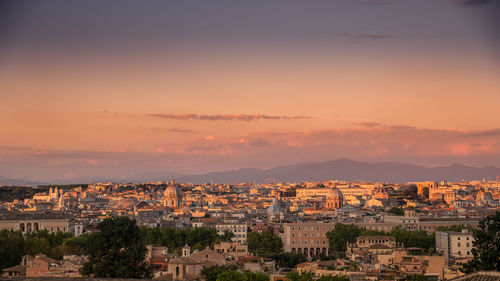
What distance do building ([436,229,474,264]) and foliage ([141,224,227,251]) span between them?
12.9m

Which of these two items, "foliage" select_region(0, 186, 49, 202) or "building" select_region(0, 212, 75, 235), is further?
"foliage" select_region(0, 186, 49, 202)

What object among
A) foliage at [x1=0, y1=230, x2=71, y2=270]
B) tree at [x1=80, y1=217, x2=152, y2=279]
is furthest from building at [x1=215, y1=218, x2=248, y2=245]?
tree at [x1=80, y1=217, x2=152, y2=279]

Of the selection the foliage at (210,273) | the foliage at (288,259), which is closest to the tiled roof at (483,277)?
the foliage at (210,273)

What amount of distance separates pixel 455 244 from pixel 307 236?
1438 cm

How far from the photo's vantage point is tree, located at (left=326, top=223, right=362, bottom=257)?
5291 cm

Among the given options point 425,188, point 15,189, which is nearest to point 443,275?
point 425,188

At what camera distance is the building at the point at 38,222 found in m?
67.9

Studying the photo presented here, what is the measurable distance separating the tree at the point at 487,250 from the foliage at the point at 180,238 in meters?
26.4

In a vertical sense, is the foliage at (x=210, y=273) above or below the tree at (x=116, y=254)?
below

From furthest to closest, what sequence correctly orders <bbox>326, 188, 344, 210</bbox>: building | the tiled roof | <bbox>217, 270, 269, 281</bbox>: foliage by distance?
<bbox>326, 188, 344, 210</bbox>: building, <bbox>217, 270, 269, 281</bbox>: foliage, the tiled roof

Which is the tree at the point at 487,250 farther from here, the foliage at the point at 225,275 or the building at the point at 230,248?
the building at the point at 230,248

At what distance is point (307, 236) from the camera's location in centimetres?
5766

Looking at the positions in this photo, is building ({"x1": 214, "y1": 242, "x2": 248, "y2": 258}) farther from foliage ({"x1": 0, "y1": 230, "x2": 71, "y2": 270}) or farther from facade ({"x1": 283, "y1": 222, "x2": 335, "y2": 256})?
facade ({"x1": 283, "y1": 222, "x2": 335, "y2": 256})

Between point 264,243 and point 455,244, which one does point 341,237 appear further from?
point 455,244
